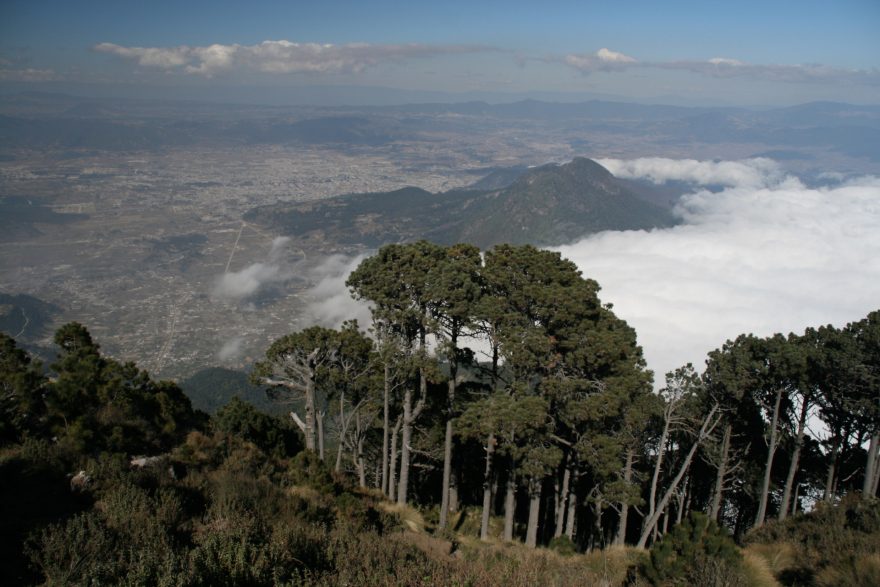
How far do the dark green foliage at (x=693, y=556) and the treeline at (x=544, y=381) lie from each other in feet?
19.7

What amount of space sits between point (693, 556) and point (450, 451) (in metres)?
10.7

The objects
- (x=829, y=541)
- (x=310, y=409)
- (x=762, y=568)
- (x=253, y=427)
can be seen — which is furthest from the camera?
(x=253, y=427)

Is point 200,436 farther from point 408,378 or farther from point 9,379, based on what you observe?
point 408,378

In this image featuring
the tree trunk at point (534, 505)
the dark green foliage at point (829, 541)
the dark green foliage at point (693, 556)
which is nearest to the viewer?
the dark green foliage at point (693, 556)

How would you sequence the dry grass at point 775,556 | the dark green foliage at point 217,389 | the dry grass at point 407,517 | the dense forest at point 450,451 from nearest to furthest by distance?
the dense forest at point 450,451 < the dry grass at point 775,556 < the dry grass at point 407,517 < the dark green foliage at point 217,389

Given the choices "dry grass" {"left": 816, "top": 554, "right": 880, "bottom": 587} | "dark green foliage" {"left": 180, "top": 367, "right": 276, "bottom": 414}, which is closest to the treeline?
"dry grass" {"left": 816, "top": 554, "right": 880, "bottom": 587}

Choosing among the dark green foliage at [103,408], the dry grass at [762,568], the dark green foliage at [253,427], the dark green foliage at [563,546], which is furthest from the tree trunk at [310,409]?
the dry grass at [762,568]

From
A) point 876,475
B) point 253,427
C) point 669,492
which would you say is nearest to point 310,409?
point 253,427

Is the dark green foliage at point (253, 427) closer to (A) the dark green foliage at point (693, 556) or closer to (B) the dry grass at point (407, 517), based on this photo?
(B) the dry grass at point (407, 517)

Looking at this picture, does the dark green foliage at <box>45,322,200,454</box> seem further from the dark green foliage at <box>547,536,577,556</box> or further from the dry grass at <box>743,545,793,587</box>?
the dry grass at <box>743,545,793,587</box>

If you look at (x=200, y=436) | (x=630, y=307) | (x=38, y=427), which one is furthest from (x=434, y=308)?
(x=630, y=307)

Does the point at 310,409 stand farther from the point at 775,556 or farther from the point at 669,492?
the point at 775,556

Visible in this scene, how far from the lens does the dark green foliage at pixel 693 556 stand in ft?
26.8

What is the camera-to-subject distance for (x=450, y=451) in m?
18.7
